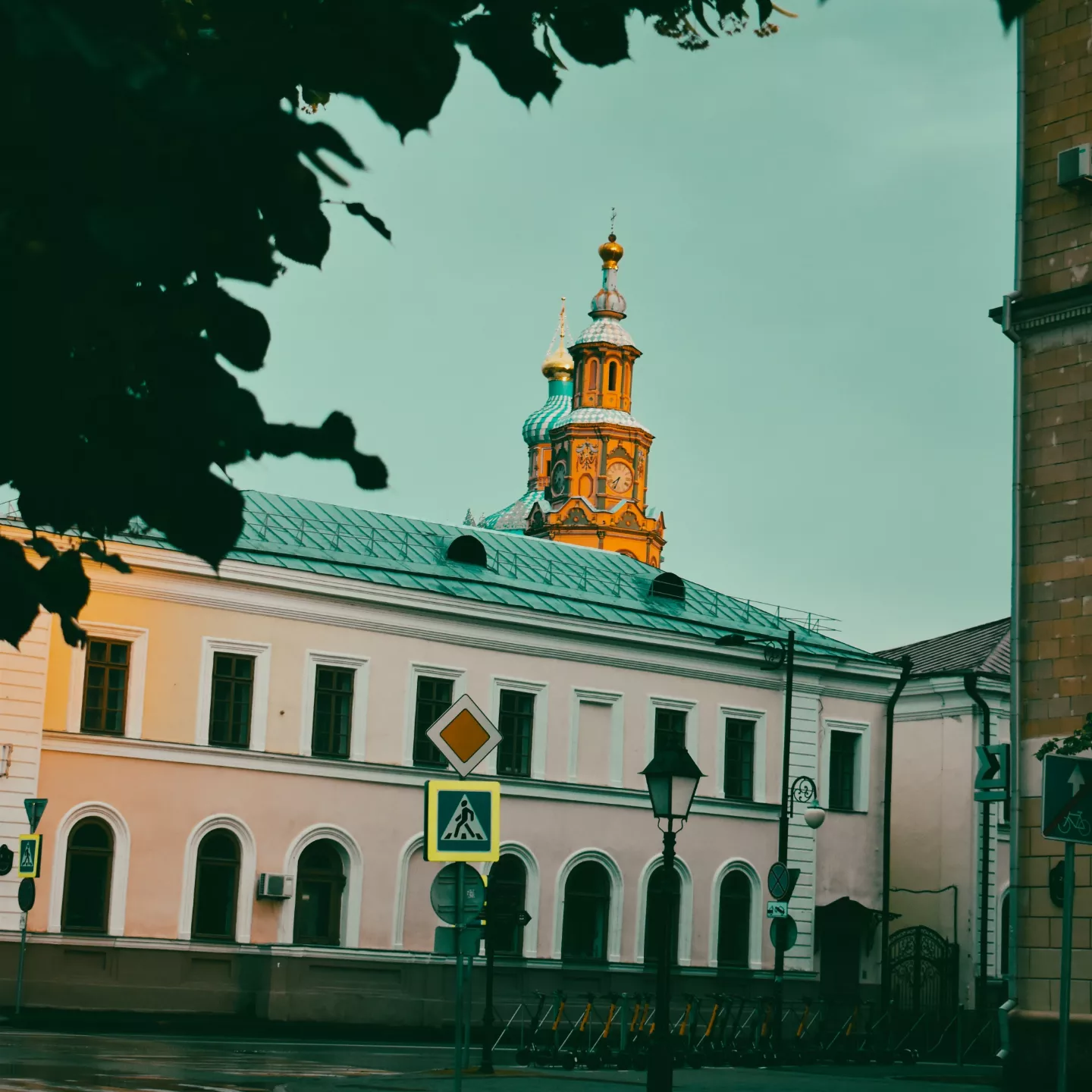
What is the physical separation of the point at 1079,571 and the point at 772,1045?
14.2m

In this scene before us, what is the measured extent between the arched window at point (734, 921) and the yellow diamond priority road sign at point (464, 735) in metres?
29.6

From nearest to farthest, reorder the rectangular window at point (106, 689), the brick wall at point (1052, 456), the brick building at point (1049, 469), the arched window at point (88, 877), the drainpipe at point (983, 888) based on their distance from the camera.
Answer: the brick building at point (1049, 469) → the brick wall at point (1052, 456) → the arched window at point (88, 877) → the rectangular window at point (106, 689) → the drainpipe at point (983, 888)

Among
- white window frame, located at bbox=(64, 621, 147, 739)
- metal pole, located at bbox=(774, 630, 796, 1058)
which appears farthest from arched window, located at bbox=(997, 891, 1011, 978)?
white window frame, located at bbox=(64, 621, 147, 739)

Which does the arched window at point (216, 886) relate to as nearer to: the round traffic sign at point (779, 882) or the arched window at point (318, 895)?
the arched window at point (318, 895)

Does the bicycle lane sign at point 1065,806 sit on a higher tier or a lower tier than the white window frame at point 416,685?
lower

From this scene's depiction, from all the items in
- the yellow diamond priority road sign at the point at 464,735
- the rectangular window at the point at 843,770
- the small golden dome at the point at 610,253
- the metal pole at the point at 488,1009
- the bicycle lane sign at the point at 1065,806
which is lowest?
the metal pole at the point at 488,1009

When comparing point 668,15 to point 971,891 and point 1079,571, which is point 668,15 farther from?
point 971,891

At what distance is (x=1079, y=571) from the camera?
1800 cm

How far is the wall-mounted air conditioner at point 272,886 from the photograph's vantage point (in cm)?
3500

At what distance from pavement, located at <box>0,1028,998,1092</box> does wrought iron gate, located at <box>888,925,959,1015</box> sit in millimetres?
12176

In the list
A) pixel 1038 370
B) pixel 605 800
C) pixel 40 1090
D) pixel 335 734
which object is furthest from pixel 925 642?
pixel 40 1090

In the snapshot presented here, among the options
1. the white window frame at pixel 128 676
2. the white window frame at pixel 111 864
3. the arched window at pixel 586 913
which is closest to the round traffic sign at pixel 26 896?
the white window frame at pixel 111 864

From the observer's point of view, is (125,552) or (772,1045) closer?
(772,1045)

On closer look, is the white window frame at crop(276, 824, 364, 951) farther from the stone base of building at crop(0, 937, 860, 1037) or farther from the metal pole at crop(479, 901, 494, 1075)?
the metal pole at crop(479, 901, 494, 1075)
